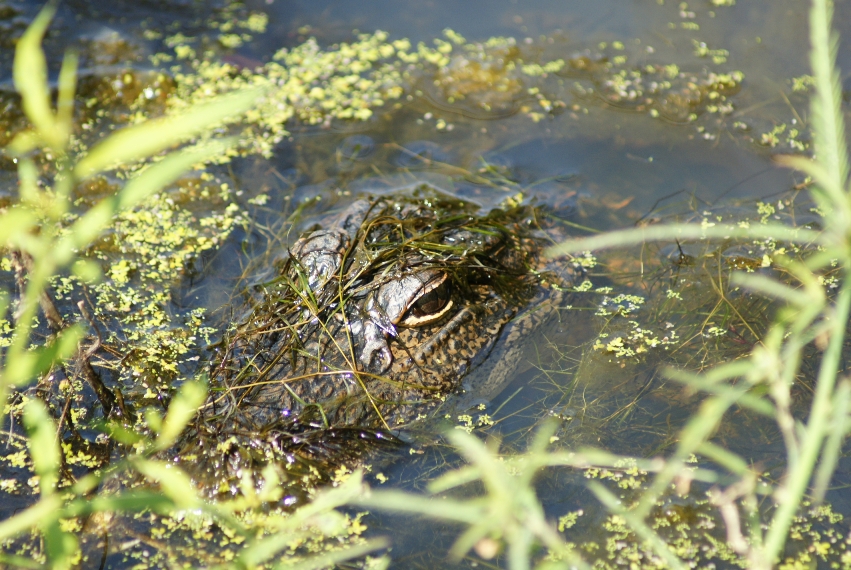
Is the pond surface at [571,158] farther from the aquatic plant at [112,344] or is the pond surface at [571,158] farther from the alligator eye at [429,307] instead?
the alligator eye at [429,307]

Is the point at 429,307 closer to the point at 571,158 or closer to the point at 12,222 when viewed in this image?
the point at 12,222

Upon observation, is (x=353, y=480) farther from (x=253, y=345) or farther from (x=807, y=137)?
(x=807, y=137)

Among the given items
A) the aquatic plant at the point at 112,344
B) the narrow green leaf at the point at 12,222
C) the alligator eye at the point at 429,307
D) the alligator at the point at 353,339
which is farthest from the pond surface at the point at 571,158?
the narrow green leaf at the point at 12,222

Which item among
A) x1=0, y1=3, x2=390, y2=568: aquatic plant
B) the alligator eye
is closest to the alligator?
the alligator eye

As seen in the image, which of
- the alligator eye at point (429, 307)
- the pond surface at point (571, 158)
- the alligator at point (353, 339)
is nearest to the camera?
the alligator at point (353, 339)

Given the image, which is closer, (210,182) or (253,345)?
(253,345)

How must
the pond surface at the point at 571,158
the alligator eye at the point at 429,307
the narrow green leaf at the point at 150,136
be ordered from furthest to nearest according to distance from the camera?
the pond surface at the point at 571,158, the alligator eye at the point at 429,307, the narrow green leaf at the point at 150,136

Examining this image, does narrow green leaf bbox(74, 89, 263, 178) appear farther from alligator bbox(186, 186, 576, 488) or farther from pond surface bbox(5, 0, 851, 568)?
pond surface bbox(5, 0, 851, 568)

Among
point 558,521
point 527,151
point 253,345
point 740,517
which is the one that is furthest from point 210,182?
point 740,517
